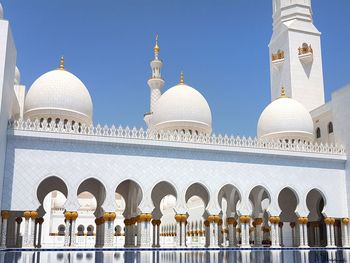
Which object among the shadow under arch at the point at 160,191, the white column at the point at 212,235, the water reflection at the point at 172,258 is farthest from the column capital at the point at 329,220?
the water reflection at the point at 172,258

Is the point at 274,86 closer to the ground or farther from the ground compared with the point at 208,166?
farther from the ground

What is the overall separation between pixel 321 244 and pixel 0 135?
1252cm

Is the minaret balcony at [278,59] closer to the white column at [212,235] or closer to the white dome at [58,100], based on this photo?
the white dome at [58,100]

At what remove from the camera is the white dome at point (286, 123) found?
17375 millimetres

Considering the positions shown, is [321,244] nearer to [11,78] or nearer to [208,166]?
Answer: [208,166]

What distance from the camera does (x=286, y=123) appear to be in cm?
1742

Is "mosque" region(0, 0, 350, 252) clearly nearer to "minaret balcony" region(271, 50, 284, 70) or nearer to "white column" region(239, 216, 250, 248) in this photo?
"white column" region(239, 216, 250, 248)

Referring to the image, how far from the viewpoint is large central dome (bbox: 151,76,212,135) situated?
16.8 metres

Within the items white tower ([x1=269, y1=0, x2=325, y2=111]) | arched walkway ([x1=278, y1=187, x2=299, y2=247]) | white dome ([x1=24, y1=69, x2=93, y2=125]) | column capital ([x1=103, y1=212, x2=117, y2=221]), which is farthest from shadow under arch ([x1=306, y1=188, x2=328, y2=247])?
white dome ([x1=24, y1=69, x2=93, y2=125])

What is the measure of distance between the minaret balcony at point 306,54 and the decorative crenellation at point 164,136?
19.8 feet

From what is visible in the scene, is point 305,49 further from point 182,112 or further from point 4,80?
point 4,80

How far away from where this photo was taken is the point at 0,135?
11.8 metres

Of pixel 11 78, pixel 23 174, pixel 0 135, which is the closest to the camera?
pixel 0 135

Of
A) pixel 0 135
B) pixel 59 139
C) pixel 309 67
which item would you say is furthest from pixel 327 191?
pixel 0 135
